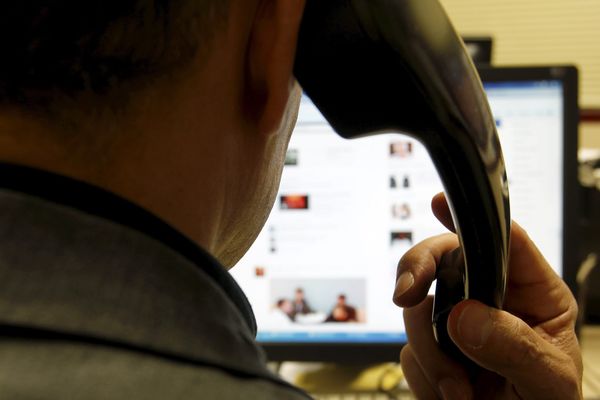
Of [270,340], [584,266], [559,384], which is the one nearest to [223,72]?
[559,384]

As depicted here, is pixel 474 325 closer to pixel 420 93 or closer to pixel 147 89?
pixel 420 93

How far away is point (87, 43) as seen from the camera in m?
0.32

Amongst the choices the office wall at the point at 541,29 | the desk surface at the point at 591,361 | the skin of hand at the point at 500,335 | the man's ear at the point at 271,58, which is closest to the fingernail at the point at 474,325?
the skin of hand at the point at 500,335

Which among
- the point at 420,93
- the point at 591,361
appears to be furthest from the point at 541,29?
the point at 420,93

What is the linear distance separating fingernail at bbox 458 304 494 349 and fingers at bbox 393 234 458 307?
0.28 ft

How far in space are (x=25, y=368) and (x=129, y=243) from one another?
68 millimetres

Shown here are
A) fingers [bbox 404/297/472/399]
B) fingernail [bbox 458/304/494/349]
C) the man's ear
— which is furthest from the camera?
fingers [bbox 404/297/472/399]

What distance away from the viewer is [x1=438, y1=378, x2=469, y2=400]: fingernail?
62 centimetres

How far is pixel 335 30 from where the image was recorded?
0.38 metres

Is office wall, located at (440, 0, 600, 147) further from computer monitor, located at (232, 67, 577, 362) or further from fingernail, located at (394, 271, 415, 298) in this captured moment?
fingernail, located at (394, 271, 415, 298)

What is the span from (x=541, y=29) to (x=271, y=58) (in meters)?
2.49

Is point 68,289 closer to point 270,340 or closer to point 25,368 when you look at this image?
point 25,368

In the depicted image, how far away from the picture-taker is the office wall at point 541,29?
259 cm

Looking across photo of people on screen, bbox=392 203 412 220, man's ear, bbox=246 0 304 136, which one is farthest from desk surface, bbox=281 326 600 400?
man's ear, bbox=246 0 304 136
